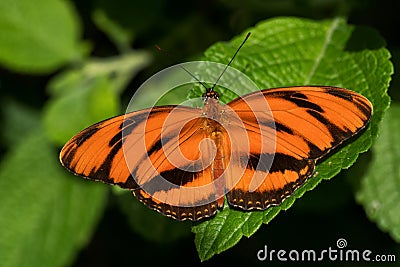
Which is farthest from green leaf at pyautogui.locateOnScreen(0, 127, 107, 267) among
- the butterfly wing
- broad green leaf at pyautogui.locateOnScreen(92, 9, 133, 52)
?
the butterfly wing

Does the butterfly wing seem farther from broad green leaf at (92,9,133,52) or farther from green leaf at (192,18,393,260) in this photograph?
Answer: broad green leaf at (92,9,133,52)

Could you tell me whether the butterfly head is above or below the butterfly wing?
above

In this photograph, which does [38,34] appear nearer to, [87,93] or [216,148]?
[87,93]

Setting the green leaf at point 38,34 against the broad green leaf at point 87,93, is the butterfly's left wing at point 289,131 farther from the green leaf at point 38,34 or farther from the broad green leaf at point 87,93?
the green leaf at point 38,34

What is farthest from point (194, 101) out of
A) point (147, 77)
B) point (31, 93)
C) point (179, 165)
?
point (31, 93)

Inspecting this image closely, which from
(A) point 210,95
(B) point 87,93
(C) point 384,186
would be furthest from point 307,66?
(B) point 87,93

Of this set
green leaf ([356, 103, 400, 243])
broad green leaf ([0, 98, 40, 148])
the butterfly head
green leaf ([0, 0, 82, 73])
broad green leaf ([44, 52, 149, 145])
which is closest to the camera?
the butterfly head

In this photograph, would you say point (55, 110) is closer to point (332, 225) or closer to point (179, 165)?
point (179, 165)
